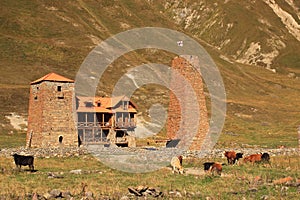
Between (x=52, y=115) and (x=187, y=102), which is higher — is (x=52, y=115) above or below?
below

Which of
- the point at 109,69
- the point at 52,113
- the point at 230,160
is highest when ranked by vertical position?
the point at 109,69

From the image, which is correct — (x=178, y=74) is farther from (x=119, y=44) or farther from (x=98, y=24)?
(x=98, y=24)

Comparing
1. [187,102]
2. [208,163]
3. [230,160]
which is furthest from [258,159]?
[187,102]


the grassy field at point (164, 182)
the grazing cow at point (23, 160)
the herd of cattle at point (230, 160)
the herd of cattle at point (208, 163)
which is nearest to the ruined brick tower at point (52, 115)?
the grassy field at point (164, 182)

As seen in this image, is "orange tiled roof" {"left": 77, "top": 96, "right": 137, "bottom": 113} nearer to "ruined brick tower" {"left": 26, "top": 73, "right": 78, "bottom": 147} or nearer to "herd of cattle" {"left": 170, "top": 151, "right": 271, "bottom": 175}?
"ruined brick tower" {"left": 26, "top": 73, "right": 78, "bottom": 147}

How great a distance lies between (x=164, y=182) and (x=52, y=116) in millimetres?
24904

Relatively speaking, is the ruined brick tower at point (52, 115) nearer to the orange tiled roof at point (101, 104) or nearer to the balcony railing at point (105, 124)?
the balcony railing at point (105, 124)

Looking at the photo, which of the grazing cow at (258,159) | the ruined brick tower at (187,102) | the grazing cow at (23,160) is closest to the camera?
the grazing cow at (23,160)

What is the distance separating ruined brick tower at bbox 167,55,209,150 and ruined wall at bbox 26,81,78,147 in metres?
10.00

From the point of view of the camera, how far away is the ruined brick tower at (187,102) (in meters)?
42.6

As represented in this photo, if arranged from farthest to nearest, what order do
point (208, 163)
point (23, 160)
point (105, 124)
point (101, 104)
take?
point (101, 104) → point (105, 124) → point (23, 160) → point (208, 163)

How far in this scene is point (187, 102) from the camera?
42.6 metres

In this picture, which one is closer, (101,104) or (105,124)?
(105,124)

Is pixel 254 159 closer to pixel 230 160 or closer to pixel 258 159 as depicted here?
pixel 258 159
